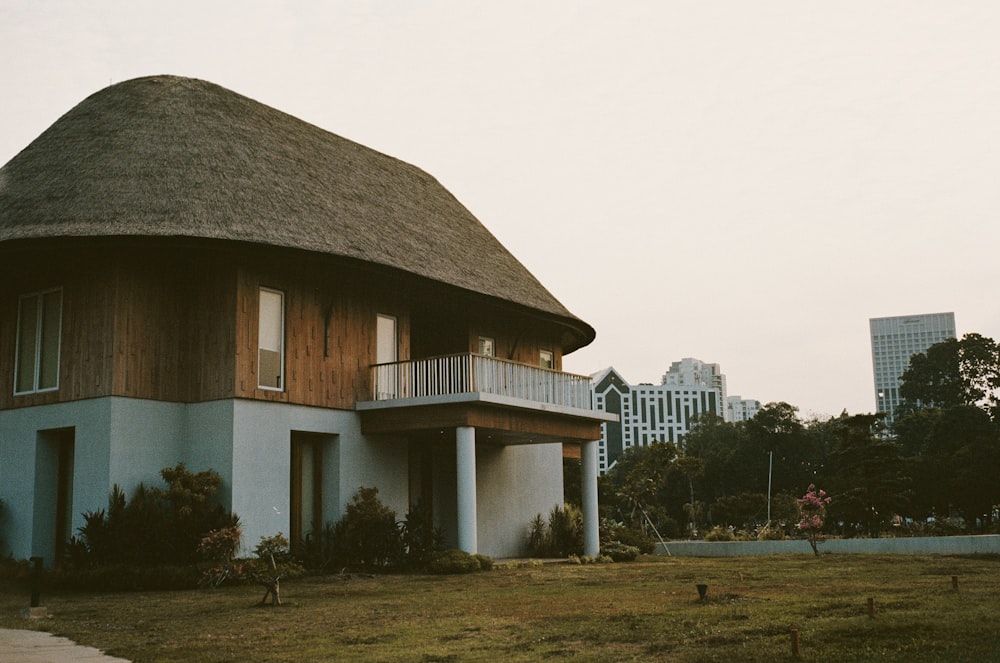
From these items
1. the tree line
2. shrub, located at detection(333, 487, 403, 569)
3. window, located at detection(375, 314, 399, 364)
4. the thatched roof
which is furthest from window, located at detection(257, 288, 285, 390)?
the tree line

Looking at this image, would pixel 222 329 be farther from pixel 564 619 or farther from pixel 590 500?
pixel 564 619

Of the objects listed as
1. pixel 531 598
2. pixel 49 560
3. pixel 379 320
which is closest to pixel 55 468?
pixel 49 560

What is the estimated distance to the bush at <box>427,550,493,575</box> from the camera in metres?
19.8

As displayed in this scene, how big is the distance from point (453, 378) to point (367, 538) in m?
3.88

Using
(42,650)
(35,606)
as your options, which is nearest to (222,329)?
(35,606)

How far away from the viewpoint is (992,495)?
44.2 metres

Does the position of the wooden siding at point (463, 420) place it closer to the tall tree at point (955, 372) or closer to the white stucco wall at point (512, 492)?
the white stucco wall at point (512, 492)

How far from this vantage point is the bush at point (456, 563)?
1983cm

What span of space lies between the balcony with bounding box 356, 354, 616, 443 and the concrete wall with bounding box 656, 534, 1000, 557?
8.70 metres

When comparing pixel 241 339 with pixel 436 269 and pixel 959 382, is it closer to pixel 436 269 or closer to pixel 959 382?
pixel 436 269

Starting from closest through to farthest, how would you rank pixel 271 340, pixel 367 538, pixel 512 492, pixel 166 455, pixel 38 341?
pixel 166 455
pixel 38 341
pixel 271 340
pixel 367 538
pixel 512 492

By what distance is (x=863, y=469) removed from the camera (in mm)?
37062

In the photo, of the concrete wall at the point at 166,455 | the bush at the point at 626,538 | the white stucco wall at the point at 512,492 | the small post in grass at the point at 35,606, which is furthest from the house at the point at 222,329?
the bush at the point at 626,538

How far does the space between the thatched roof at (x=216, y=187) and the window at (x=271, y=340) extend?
5.20 feet
